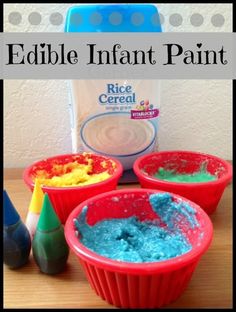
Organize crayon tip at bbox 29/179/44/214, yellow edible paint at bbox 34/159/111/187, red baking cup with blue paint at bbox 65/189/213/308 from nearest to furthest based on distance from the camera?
1. red baking cup with blue paint at bbox 65/189/213/308
2. crayon tip at bbox 29/179/44/214
3. yellow edible paint at bbox 34/159/111/187

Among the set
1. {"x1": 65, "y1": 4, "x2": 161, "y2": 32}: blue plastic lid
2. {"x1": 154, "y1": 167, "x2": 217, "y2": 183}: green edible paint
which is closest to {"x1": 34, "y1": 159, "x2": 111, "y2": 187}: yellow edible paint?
{"x1": 154, "y1": 167, "x2": 217, "y2": 183}: green edible paint

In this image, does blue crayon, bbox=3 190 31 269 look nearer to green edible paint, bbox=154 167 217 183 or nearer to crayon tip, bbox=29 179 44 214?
crayon tip, bbox=29 179 44 214

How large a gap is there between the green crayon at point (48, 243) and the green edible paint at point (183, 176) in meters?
0.26

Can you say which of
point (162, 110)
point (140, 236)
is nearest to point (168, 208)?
point (140, 236)

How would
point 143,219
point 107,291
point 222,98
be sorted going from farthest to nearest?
point 222,98, point 143,219, point 107,291

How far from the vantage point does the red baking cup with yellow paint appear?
53cm

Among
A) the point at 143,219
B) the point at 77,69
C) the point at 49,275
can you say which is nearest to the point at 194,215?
the point at 143,219

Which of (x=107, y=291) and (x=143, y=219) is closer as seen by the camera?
(x=107, y=291)

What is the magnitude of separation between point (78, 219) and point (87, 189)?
92 millimetres

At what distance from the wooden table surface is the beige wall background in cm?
31

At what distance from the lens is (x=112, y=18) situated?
603 mm

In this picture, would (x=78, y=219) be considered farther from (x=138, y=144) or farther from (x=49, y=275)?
(x=138, y=144)

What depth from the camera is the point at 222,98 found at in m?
0.73

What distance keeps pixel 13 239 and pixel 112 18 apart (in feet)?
1.30
